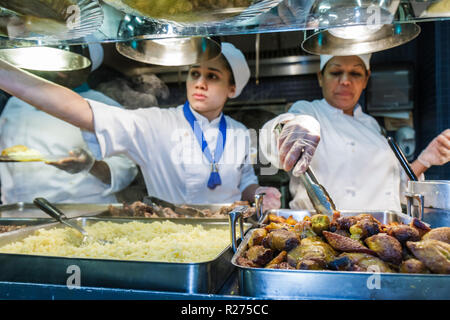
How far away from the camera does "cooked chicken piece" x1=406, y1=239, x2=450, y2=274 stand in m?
0.71

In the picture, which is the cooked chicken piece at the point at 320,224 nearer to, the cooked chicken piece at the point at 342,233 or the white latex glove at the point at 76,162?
the cooked chicken piece at the point at 342,233

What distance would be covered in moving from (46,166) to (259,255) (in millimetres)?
2326

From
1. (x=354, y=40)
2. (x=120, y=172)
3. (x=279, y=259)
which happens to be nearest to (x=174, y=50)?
(x=354, y=40)

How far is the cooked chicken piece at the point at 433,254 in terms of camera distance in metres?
0.71

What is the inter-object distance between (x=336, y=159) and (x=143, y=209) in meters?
1.29

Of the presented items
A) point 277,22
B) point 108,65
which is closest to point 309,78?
point 108,65

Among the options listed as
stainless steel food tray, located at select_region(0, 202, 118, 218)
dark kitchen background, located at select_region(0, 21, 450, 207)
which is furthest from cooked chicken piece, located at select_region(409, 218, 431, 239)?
dark kitchen background, located at select_region(0, 21, 450, 207)

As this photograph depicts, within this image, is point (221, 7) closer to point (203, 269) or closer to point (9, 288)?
point (203, 269)

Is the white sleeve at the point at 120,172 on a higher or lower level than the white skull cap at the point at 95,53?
lower

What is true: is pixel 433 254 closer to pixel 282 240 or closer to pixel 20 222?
pixel 282 240

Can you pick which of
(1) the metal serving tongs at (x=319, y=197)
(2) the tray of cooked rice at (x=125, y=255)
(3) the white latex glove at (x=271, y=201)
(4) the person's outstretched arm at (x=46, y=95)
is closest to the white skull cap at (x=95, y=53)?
(4) the person's outstretched arm at (x=46, y=95)

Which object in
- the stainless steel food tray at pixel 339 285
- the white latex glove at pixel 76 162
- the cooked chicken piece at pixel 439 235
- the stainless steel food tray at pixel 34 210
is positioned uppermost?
the white latex glove at pixel 76 162

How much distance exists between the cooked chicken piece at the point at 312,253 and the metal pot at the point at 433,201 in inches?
18.1

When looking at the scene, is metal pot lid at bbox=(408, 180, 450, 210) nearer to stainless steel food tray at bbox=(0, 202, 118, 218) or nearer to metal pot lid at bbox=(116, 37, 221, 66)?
metal pot lid at bbox=(116, 37, 221, 66)
